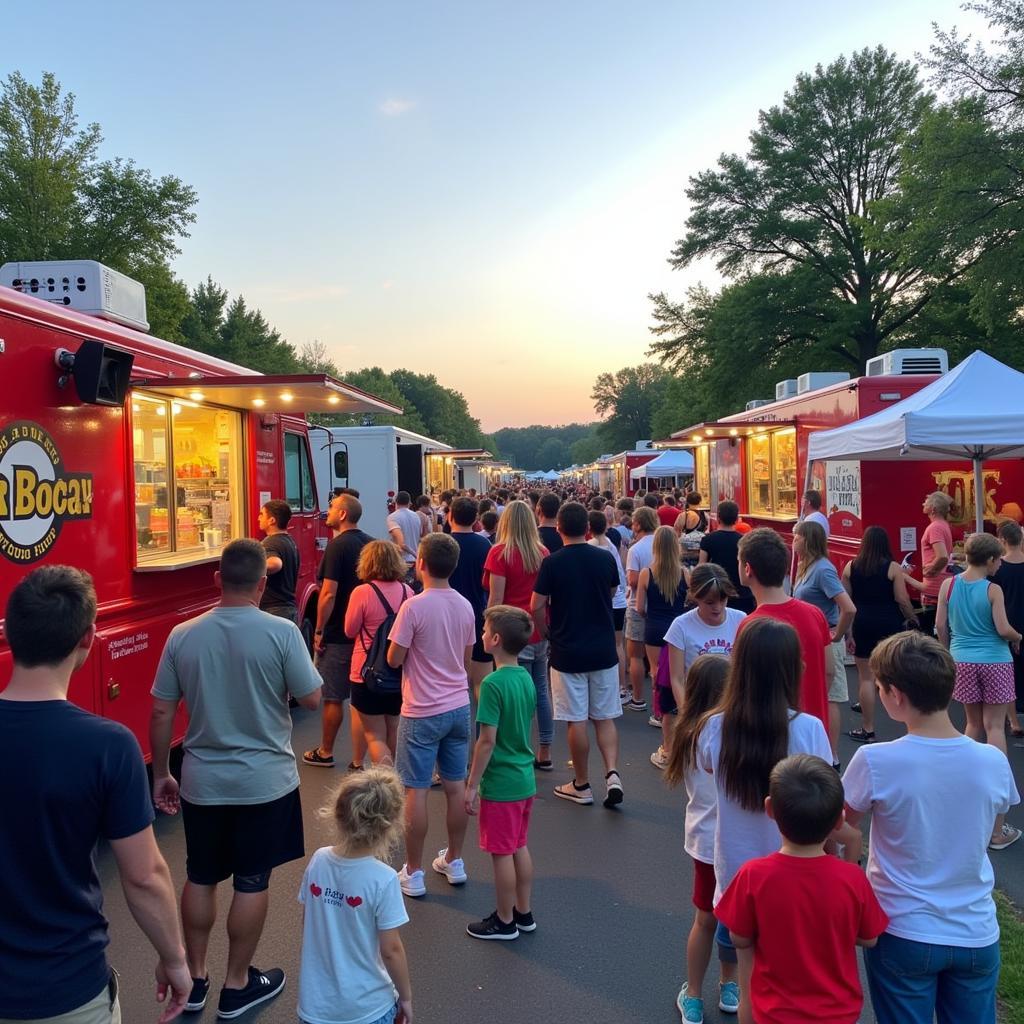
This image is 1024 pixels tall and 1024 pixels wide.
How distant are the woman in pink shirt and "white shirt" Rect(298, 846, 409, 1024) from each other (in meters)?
2.49

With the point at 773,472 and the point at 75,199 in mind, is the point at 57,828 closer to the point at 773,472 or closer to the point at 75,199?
the point at 773,472

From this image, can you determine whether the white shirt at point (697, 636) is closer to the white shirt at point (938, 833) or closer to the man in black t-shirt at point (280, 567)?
the white shirt at point (938, 833)

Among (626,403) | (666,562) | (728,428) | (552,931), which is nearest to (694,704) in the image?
(552,931)

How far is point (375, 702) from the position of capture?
16.8ft

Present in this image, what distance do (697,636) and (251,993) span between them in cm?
260

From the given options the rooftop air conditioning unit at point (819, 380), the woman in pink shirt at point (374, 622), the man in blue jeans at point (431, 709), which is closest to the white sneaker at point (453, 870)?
the man in blue jeans at point (431, 709)

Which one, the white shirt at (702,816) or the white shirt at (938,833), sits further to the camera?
the white shirt at (702,816)

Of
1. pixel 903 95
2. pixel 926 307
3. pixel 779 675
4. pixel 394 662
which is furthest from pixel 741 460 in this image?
pixel 903 95

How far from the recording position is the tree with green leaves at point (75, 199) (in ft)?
83.0

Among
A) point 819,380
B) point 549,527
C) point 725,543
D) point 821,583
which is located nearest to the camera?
point 821,583

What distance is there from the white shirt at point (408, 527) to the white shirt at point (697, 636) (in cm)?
657

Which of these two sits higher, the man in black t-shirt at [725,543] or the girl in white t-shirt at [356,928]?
the man in black t-shirt at [725,543]

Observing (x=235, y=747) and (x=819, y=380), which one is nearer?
A: (x=235, y=747)

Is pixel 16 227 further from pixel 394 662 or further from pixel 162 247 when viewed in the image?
pixel 394 662
